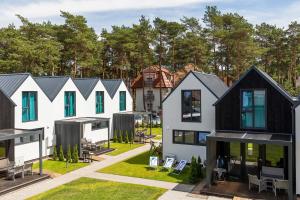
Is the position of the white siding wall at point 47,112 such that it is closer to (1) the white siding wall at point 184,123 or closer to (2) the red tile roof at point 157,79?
(1) the white siding wall at point 184,123

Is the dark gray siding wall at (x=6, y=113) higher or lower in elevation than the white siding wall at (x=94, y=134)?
higher

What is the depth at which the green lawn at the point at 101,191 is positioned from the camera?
14.1 m

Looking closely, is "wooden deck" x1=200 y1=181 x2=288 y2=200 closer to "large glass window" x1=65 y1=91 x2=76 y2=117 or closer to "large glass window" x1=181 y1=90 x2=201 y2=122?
"large glass window" x1=181 y1=90 x2=201 y2=122

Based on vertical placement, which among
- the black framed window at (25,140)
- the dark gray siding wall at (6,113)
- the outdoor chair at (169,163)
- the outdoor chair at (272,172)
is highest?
the dark gray siding wall at (6,113)

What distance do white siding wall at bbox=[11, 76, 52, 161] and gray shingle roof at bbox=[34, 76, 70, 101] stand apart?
1022mm

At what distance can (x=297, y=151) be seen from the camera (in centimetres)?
1421

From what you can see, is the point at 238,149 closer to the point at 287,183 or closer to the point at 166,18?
the point at 287,183

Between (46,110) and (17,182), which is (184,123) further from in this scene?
(46,110)

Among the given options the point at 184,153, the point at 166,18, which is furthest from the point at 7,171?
the point at 166,18

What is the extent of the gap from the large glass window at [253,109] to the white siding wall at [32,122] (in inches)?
577

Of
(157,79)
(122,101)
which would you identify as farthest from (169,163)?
(157,79)

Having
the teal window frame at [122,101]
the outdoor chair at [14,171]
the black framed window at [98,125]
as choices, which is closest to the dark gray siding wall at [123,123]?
the black framed window at [98,125]

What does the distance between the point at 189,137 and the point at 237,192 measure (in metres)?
5.75

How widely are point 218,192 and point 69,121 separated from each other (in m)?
13.3
